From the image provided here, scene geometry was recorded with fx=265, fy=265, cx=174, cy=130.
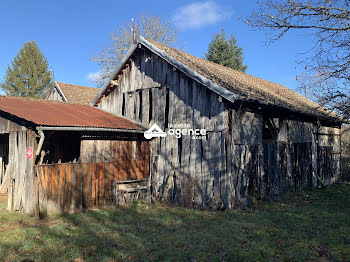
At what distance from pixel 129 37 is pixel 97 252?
25079mm

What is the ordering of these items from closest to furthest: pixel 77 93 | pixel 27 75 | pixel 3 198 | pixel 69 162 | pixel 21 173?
pixel 21 173 < pixel 69 162 < pixel 3 198 < pixel 77 93 < pixel 27 75

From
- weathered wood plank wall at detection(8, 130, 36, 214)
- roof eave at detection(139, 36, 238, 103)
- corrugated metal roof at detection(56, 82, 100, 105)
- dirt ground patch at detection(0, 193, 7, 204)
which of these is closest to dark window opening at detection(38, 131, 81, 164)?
dirt ground patch at detection(0, 193, 7, 204)

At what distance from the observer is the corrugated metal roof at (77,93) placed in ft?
66.0

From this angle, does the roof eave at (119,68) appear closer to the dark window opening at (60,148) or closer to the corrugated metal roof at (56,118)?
the dark window opening at (60,148)

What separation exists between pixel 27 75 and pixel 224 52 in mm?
28254

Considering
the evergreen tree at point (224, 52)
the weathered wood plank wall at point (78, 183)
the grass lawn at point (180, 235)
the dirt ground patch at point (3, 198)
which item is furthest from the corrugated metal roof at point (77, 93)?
the evergreen tree at point (224, 52)

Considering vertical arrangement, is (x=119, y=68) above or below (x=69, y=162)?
above

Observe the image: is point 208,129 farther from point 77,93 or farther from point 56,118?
point 77,93

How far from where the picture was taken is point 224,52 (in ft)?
105

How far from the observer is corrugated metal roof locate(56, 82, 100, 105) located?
66.0ft

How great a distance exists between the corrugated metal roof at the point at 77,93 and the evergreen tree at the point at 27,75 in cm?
2001

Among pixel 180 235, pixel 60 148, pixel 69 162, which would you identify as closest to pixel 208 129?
pixel 180 235

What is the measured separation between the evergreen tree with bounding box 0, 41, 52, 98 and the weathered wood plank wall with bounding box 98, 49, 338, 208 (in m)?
31.2

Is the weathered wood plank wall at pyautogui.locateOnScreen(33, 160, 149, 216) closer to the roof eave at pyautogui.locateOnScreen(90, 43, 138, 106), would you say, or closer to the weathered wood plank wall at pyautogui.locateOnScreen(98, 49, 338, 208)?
the weathered wood plank wall at pyautogui.locateOnScreen(98, 49, 338, 208)
